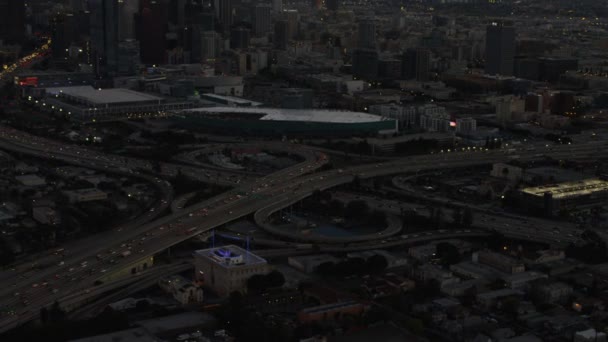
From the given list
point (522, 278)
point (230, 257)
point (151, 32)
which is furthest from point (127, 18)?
point (522, 278)

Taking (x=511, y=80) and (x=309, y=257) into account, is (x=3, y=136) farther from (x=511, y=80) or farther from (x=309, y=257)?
(x=511, y=80)

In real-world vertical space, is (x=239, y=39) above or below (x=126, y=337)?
above

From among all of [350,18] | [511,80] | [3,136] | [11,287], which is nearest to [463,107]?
[511,80]

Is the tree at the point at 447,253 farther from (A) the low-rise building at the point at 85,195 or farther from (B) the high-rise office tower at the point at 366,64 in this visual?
(B) the high-rise office tower at the point at 366,64

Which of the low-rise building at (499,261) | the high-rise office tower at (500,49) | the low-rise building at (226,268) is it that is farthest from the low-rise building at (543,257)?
the high-rise office tower at (500,49)

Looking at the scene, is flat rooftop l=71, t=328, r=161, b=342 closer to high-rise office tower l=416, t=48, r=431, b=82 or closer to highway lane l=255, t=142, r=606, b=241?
highway lane l=255, t=142, r=606, b=241

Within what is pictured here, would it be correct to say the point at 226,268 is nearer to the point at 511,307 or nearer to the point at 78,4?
the point at 511,307

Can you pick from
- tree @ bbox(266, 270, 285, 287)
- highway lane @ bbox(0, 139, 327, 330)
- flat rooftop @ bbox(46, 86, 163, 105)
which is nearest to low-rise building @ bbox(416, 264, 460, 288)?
tree @ bbox(266, 270, 285, 287)
